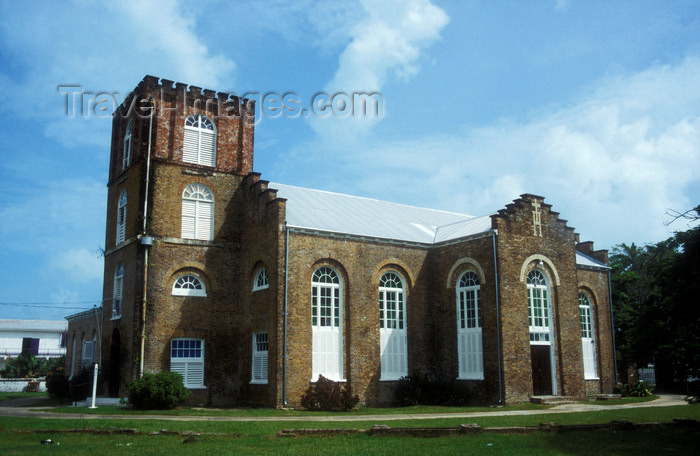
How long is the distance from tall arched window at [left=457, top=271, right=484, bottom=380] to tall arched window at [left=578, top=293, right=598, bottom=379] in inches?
253

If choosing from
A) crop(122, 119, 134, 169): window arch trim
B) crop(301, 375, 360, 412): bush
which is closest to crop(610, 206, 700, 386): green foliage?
crop(301, 375, 360, 412): bush

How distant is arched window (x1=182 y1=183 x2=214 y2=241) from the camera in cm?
2652

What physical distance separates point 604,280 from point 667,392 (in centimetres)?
690

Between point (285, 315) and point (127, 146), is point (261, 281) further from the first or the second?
point (127, 146)

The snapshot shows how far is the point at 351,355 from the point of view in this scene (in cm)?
2466

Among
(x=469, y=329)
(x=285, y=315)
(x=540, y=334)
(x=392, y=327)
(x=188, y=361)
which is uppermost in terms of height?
(x=285, y=315)

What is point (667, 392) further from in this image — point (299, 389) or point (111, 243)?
point (111, 243)

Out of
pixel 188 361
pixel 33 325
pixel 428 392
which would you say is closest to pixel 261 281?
pixel 188 361

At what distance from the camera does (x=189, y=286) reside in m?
26.0

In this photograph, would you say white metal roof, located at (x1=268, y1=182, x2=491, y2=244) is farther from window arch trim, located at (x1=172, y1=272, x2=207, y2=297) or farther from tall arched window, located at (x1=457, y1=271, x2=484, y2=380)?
window arch trim, located at (x1=172, y1=272, x2=207, y2=297)

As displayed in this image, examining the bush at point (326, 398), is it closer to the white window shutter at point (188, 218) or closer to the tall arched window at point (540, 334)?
the tall arched window at point (540, 334)

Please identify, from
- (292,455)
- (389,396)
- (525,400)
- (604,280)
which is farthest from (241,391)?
(604,280)

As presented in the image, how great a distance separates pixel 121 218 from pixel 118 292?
3.45 m

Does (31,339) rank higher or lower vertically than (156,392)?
higher
